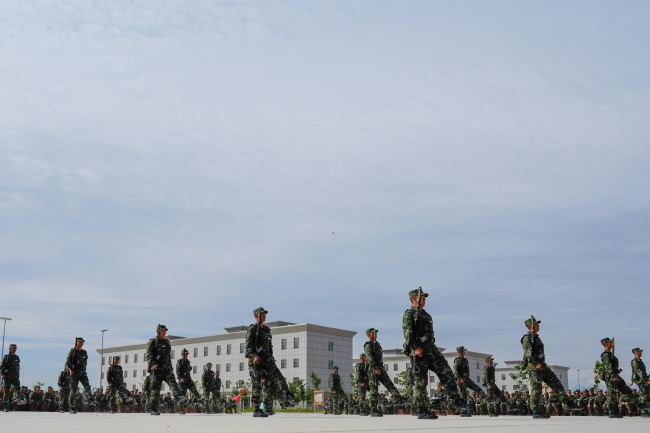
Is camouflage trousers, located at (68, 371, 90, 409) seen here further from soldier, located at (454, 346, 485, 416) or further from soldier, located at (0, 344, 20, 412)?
soldier, located at (454, 346, 485, 416)

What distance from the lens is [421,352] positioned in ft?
52.2

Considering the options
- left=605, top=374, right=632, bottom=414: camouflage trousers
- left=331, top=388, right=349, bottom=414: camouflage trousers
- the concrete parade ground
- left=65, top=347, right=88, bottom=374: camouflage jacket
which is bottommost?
left=331, top=388, right=349, bottom=414: camouflage trousers

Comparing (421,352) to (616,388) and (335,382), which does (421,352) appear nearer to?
(616,388)

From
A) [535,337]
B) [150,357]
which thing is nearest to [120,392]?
[150,357]

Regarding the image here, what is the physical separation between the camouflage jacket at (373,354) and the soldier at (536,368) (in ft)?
20.5

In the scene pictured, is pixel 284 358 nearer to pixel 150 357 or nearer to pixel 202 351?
pixel 202 351

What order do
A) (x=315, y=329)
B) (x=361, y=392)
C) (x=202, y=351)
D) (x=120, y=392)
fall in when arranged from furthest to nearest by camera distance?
(x=202, y=351) < (x=315, y=329) < (x=120, y=392) < (x=361, y=392)

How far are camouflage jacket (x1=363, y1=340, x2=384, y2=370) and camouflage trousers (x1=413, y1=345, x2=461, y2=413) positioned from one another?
9.08 m

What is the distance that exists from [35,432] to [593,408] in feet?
95.7

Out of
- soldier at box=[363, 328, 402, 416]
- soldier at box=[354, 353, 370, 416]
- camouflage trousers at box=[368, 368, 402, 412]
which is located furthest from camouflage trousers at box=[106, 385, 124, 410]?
camouflage trousers at box=[368, 368, 402, 412]

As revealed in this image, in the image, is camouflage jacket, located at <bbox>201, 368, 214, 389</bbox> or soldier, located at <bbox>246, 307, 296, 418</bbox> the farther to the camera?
camouflage jacket, located at <bbox>201, 368, 214, 389</bbox>

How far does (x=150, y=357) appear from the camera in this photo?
78.3ft

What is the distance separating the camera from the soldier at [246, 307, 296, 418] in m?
19.0

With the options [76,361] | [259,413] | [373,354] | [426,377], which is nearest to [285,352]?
[76,361]
